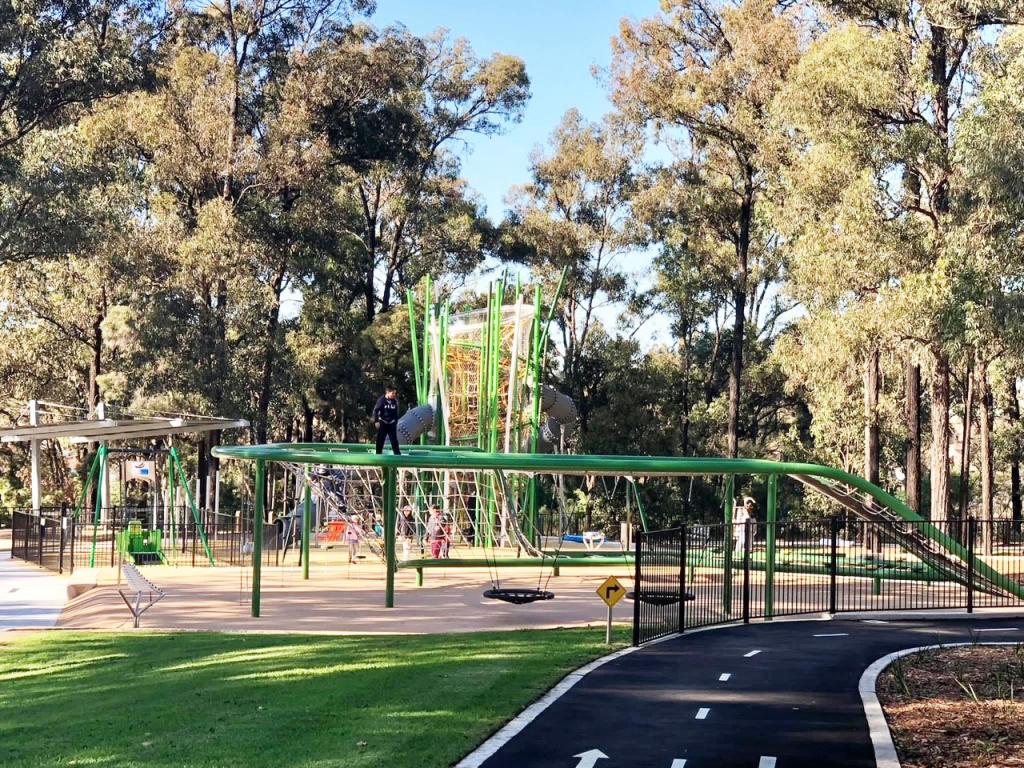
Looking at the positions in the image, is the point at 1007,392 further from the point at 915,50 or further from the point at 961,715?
the point at 961,715

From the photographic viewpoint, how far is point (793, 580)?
2575 cm

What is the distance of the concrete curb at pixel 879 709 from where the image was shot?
979cm

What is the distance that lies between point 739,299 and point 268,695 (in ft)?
133

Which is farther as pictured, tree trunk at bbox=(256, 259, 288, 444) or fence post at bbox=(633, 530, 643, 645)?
tree trunk at bbox=(256, 259, 288, 444)

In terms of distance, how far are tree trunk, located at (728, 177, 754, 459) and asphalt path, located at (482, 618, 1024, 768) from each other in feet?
96.6

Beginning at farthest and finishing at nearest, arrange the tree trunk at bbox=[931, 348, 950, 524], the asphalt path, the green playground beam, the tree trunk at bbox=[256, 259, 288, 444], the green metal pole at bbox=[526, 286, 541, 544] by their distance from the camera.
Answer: the tree trunk at bbox=[256, 259, 288, 444] → the green metal pole at bbox=[526, 286, 541, 544] → the tree trunk at bbox=[931, 348, 950, 524] → the green playground beam → the asphalt path

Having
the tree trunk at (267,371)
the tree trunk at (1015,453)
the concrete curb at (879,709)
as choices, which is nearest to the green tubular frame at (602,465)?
the concrete curb at (879,709)

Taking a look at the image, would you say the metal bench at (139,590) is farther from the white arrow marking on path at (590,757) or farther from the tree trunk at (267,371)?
the tree trunk at (267,371)

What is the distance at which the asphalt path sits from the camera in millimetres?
9844

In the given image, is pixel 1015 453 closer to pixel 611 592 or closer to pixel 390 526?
pixel 390 526

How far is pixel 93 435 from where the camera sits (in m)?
32.4

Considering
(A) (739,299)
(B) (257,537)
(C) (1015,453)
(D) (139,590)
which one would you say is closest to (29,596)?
(D) (139,590)

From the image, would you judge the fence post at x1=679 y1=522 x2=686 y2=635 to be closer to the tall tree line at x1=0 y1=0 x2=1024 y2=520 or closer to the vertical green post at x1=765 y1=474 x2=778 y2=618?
the vertical green post at x1=765 y1=474 x2=778 y2=618

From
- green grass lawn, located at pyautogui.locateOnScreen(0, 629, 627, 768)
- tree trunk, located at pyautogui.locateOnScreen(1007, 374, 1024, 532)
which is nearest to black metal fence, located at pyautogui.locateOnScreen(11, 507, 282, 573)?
green grass lawn, located at pyautogui.locateOnScreen(0, 629, 627, 768)
